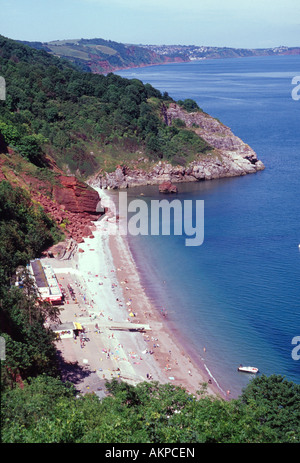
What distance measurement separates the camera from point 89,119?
287 feet

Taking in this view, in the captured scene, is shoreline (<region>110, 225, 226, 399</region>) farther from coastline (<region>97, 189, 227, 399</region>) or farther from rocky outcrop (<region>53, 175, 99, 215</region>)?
rocky outcrop (<region>53, 175, 99, 215</region>)

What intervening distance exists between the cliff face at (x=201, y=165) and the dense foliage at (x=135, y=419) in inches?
2204

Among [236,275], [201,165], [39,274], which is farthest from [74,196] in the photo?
Answer: [201,165]

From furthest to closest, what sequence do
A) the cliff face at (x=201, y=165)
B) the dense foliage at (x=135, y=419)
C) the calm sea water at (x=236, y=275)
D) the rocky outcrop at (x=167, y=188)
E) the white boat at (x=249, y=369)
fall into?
1. the cliff face at (x=201, y=165)
2. the rocky outcrop at (x=167, y=188)
3. the calm sea water at (x=236, y=275)
4. the white boat at (x=249, y=369)
5. the dense foliage at (x=135, y=419)

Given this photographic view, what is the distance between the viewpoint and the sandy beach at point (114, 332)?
33.8 m

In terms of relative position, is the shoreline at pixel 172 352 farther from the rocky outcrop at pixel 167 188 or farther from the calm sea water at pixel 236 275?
the rocky outcrop at pixel 167 188

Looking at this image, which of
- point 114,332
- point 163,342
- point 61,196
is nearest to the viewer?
point 163,342

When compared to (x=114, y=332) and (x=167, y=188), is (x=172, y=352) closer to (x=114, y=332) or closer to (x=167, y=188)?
(x=114, y=332)

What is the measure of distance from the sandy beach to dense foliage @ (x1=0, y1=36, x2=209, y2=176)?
27947 millimetres

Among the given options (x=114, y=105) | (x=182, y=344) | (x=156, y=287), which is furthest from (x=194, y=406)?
(x=114, y=105)

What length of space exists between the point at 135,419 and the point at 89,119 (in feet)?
237

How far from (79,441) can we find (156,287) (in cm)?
2857

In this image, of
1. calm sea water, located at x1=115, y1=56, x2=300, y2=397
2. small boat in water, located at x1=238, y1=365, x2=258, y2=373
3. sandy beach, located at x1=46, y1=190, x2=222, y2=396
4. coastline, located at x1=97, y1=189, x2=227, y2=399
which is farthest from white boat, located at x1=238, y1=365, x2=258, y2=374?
sandy beach, located at x1=46, y1=190, x2=222, y2=396

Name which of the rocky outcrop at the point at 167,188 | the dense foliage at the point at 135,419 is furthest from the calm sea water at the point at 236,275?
the dense foliage at the point at 135,419
